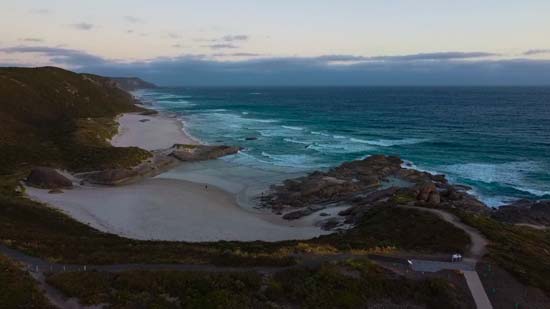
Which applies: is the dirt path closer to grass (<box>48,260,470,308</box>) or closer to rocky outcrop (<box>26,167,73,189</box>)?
grass (<box>48,260,470,308</box>)

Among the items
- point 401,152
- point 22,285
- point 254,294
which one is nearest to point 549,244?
point 254,294

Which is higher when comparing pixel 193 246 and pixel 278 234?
pixel 193 246

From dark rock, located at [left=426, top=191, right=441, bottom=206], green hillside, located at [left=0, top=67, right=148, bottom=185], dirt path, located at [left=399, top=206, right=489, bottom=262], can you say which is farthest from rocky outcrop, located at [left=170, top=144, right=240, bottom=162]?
dirt path, located at [left=399, top=206, right=489, bottom=262]

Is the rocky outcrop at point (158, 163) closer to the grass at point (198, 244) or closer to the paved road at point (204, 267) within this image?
the grass at point (198, 244)

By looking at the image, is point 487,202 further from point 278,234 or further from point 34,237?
point 34,237

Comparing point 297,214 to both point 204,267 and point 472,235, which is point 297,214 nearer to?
point 472,235

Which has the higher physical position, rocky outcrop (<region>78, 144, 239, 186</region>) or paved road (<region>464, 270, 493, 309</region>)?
paved road (<region>464, 270, 493, 309</region>)
